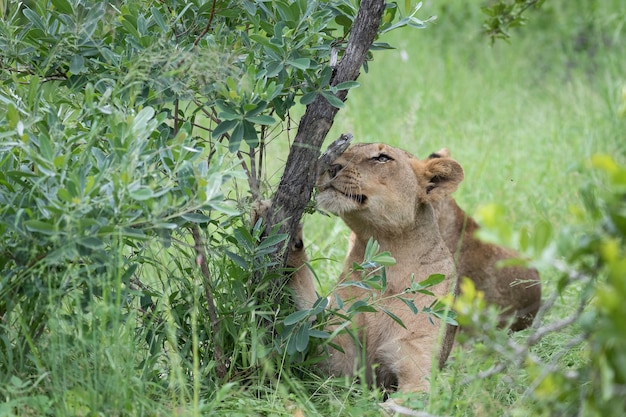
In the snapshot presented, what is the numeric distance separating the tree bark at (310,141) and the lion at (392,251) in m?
0.22

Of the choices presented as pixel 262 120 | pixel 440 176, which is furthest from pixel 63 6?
pixel 440 176

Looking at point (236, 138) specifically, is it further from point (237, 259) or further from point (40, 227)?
point (40, 227)

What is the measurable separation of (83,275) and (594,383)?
1.76 meters

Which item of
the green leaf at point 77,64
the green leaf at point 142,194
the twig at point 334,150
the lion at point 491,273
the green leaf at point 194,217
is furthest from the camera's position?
the lion at point 491,273

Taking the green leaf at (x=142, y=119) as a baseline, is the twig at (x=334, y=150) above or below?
above

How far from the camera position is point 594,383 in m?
2.16

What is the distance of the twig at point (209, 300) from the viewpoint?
11.5 feet

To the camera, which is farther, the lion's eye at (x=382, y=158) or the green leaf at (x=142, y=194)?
the lion's eye at (x=382, y=158)

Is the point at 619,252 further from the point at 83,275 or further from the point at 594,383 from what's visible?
the point at 83,275

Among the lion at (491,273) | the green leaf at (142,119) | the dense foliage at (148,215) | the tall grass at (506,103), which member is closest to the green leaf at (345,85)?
the dense foliage at (148,215)

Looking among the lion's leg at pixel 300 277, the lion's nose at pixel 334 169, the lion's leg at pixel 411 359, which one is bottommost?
the lion's leg at pixel 411 359

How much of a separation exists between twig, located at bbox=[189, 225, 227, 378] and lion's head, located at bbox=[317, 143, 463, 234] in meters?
0.62

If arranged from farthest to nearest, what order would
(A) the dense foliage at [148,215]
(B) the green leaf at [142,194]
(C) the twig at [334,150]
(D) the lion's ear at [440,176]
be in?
(D) the lion's ear at [440,176]
(C) the twig at [334,150]
(A) the dense foliage at [148,215]
(B) the green leaf at [142,194]

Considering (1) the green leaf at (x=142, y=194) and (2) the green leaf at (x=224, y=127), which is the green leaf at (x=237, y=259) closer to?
(2) the green leaf at (x=224, y=127)
